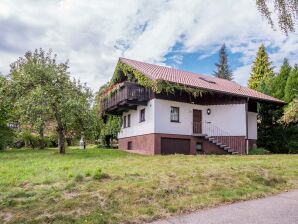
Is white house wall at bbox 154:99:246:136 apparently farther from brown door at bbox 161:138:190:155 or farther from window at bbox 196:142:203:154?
window at bbox 196:142:203:154

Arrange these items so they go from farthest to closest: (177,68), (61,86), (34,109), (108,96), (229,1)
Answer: (177,68), (108,96), (61,86), (34,109), (229,1)

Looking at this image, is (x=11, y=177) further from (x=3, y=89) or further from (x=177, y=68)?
(x=177, y=68)

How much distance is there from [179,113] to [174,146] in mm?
2259

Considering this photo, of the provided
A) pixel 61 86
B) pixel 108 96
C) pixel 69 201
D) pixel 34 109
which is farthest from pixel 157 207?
pixel 108 96

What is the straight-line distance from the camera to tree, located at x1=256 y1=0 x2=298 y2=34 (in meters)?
7.85

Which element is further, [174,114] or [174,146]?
[174,114]

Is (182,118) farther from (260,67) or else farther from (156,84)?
(260,67)

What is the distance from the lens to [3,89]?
57.0 ft

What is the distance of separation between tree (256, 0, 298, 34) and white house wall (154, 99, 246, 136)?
12.8m

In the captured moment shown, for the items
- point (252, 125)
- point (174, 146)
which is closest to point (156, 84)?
point (174, 146)

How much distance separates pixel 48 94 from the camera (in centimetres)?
1738

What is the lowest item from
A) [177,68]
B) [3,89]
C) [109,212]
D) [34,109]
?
[109,212]

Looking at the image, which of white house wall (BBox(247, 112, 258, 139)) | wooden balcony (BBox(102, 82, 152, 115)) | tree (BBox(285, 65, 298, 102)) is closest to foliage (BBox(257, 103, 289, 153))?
tree (BBox(285, 65, 298, 102))

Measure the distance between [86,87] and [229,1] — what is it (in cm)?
1155
